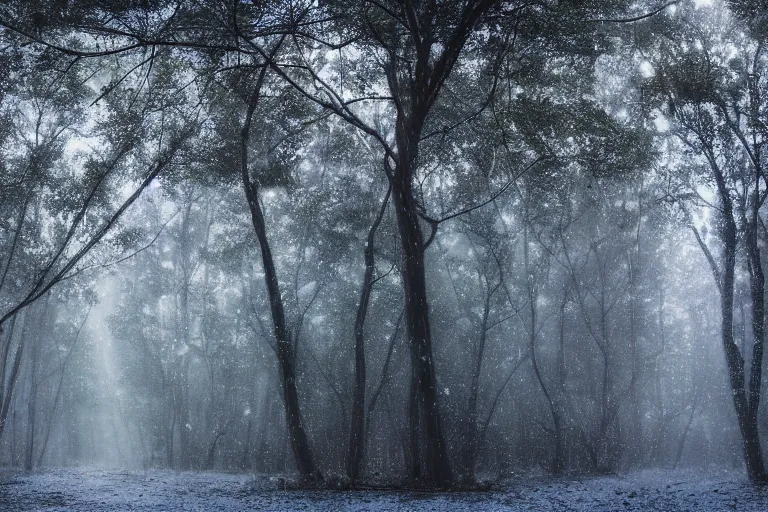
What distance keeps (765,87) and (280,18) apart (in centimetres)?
1042

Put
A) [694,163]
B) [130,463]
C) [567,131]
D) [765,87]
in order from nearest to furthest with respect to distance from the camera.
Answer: [765,87] → [567,131] → [694,163] → [130,463]

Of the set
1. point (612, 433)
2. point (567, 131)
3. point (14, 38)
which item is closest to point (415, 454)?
point (567, 131)

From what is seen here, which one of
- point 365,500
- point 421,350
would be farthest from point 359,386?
point 365,500

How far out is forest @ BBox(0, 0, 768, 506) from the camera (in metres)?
9.37

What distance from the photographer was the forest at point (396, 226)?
369 inches

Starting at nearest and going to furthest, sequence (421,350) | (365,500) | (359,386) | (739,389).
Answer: (365,500) → (421,350) → (739,389) → (359,386)

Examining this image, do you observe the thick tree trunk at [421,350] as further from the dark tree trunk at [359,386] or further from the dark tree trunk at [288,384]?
the dark tree trunk at [359,386]

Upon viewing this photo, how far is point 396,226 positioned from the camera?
16.0 m

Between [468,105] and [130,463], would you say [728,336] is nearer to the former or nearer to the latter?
[468,105]

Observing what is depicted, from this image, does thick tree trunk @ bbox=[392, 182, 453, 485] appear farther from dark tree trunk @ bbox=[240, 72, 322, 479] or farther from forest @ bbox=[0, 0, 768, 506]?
dark tree trunk @ bbox=[240, 72, 322, 479]

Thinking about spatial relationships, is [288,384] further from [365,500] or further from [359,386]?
[365,500]

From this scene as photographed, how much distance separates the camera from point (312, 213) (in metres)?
17.1

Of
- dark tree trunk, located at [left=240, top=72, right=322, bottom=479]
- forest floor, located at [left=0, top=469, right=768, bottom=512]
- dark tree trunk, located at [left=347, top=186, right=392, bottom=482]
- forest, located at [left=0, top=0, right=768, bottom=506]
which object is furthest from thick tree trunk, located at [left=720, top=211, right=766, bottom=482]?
dark tree trunk, located at [left=240, top=72, right=322, bottom=479]

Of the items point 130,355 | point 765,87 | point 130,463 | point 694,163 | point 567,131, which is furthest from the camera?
point 130,463
